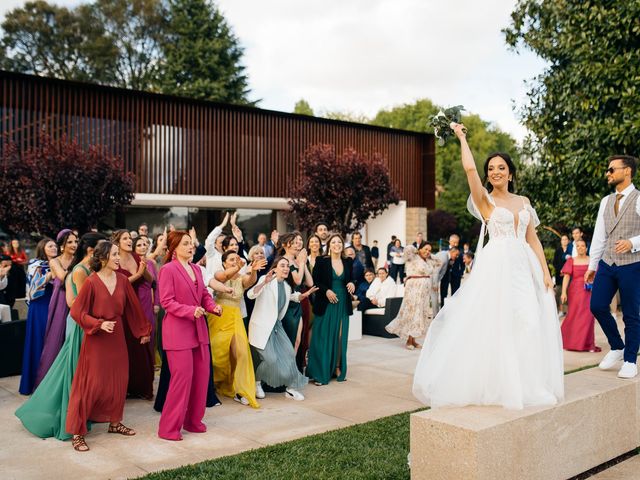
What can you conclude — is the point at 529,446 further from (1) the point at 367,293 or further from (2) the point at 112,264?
(1) the point at 367,293

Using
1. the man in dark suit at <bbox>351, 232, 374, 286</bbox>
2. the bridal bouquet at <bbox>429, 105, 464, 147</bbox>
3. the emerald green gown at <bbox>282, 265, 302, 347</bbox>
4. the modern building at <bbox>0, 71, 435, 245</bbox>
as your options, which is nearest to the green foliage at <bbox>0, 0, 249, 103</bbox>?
the modern building at <bbox>0, 71, 435, 245</bbox>

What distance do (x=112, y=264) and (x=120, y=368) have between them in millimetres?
957

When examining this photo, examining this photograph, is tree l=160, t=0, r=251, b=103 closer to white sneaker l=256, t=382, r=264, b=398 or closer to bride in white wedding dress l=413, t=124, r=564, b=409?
white sneaker l=256, t=382, r=264, b=398

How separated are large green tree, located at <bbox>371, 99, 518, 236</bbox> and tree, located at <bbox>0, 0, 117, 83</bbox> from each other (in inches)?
991

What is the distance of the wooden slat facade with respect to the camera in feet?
68.1

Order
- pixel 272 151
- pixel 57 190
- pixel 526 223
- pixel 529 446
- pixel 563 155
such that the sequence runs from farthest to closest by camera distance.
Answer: pixel 272 151 → pixel 57 190 → pixel 563 155 → pixel 526 223 → pixel 529 446

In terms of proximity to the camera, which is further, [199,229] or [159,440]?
[199,229]

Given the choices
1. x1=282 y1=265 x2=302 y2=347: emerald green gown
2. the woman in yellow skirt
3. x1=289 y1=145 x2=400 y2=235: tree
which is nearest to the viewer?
the woman in yellow skirt

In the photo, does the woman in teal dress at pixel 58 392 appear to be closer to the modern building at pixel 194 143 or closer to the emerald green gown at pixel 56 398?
the emerald green gown at pixel 56 398

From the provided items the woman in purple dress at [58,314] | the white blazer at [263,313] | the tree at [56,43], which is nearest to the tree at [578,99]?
the white blazer at [263,313]

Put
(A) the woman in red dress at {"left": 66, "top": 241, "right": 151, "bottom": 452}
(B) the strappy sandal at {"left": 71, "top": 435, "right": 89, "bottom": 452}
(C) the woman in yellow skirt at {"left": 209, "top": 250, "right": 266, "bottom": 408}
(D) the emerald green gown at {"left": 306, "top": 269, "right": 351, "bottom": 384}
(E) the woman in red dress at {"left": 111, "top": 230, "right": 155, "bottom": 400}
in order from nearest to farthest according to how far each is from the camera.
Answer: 1. (B) the strappy sandal at {"left": 71, "top": 435, "right": 89, "bottom": 452}
2. (A) the woman in red dress at {"left": 66, "top": 241, "right": 151, "bottom": 452}
3. (C) the woman in yellow skirt at {"left": 209, "top": 250, "right": 266, "bottom": 408}
4. (E) the woman in red dress at {"left": 111, "top": 230, "right": 155, "bottom": 400}
5. (D) the emerald green gown at {"left": 306, "top": 269, "right": 351, "bottom": 384}

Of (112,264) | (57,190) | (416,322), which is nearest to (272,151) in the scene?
(57,190)

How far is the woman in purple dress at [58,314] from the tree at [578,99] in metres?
11.2

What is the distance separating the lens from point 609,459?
15.8 feet
